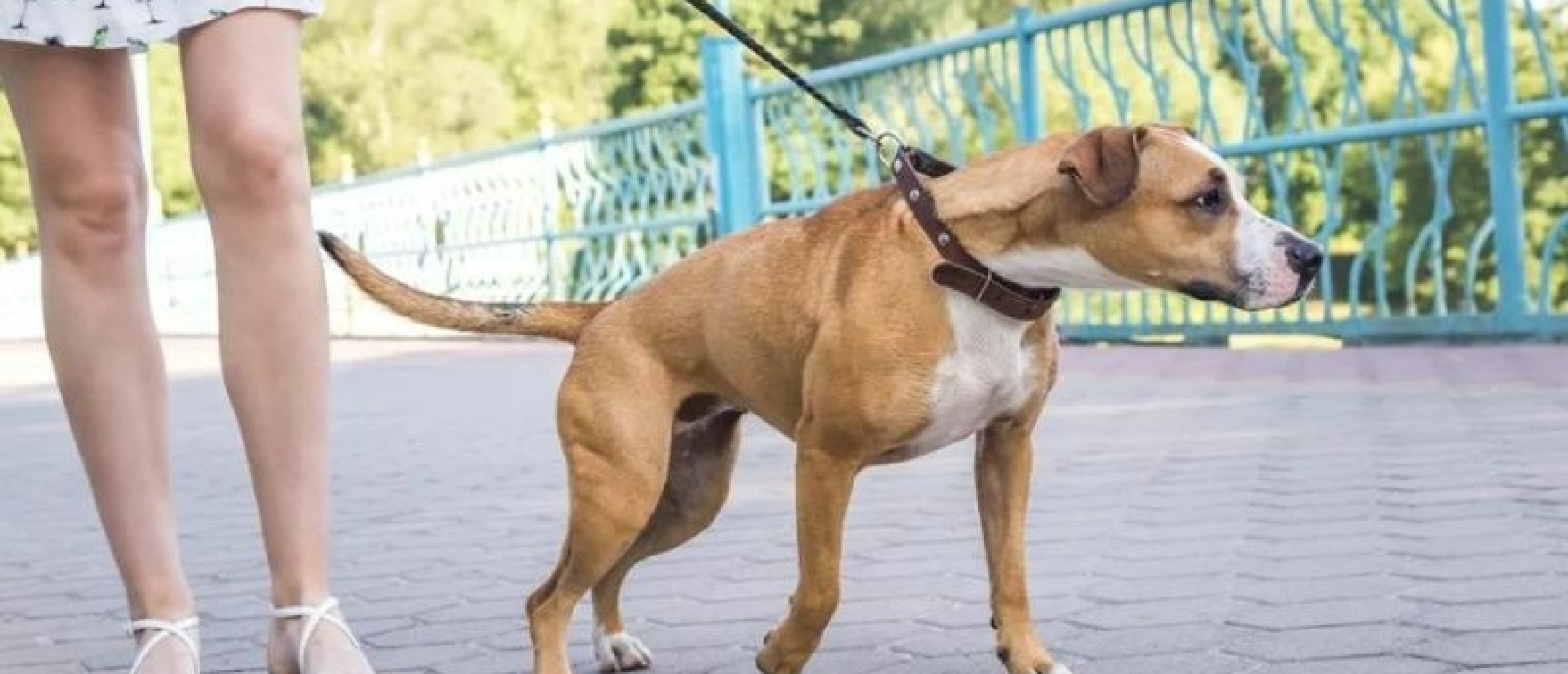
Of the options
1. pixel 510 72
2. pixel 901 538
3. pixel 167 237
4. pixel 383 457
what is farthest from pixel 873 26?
pixel 901 538

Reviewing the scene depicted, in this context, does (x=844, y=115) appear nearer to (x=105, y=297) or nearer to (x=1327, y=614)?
(x=1327, y=614)

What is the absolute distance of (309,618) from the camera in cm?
381

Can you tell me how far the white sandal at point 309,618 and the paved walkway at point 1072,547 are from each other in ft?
1.83

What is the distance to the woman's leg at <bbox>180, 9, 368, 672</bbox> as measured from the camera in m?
3.74

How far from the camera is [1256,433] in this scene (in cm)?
828

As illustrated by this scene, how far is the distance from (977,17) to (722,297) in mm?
49065

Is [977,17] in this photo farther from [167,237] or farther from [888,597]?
[888,597]

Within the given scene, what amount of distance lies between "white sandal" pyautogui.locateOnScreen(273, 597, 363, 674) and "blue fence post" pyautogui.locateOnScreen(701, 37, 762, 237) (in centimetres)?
1474

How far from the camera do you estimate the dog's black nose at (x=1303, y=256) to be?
12.1ft

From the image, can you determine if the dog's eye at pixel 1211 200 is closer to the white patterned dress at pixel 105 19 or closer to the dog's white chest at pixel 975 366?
the dog's white chest at pixel 975 366

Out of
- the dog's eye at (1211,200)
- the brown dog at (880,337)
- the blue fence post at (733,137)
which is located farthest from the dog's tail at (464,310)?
the blue fence post at (733,137)

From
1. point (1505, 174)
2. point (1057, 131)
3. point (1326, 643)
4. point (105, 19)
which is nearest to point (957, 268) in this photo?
point (1326, 643)

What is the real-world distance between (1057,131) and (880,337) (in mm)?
6193

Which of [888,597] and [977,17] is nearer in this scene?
[888,597]
